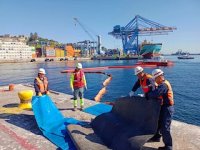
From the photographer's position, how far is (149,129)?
5320mm

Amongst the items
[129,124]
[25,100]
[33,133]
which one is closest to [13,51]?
[25,100]

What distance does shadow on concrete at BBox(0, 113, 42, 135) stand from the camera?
26.5ft

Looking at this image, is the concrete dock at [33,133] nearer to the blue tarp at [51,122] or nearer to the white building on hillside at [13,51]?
the blue tarp at [51,122]

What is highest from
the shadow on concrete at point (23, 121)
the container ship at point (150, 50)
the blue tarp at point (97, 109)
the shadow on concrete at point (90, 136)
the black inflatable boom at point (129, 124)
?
the container ship at point (150, 50)

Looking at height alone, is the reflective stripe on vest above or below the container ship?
below

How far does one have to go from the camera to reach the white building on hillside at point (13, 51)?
142m

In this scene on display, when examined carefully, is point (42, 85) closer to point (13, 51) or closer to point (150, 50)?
point (150, 50)

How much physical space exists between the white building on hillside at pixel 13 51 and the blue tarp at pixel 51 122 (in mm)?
146211

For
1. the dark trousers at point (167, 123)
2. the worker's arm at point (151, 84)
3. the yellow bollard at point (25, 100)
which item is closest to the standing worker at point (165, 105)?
the dark trousers at point (167, 123)

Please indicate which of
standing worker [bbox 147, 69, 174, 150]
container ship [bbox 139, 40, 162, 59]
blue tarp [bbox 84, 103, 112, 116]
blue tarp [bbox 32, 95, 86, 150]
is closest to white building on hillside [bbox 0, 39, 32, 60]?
container ship [bbox 139, 40, 162, 59]

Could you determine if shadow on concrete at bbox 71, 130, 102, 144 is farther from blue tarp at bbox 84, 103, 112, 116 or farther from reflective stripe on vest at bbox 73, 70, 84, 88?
reflective stripe on vest at bbox 73, 70, 84, 88

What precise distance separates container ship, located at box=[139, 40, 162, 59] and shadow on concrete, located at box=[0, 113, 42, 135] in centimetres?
10629

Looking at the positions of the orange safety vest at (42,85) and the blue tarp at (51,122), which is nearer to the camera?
the blue tarp at (51,122)

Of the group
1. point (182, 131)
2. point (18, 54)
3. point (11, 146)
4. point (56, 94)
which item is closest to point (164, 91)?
point (182, 131)
